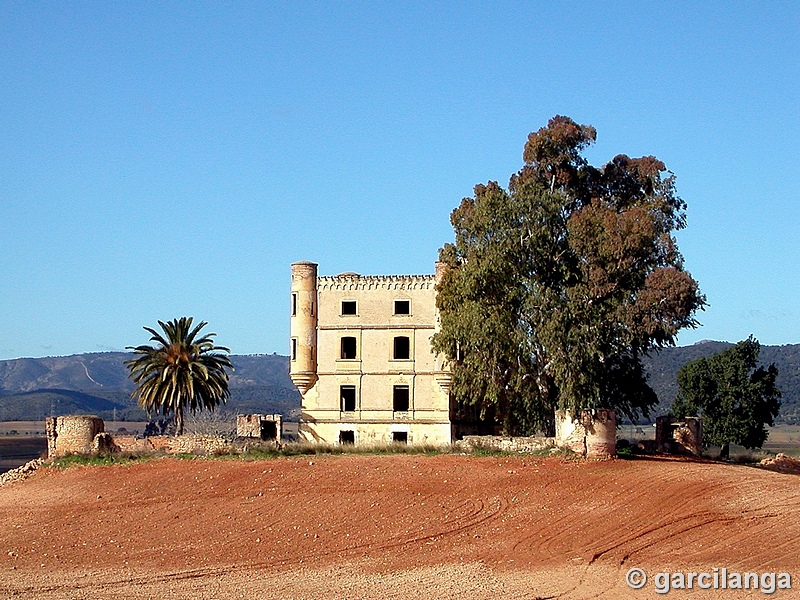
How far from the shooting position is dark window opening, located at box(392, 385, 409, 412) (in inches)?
2205

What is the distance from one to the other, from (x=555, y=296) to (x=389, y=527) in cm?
1567

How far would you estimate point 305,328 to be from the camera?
5628 centimetres

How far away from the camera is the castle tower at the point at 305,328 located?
56.2 metres

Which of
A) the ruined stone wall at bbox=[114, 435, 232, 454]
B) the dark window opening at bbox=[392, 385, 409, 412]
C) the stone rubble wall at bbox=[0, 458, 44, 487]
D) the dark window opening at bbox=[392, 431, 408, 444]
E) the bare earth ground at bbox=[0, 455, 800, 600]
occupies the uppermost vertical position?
the dark window opening at bbox=[392, 385, 409, 412]

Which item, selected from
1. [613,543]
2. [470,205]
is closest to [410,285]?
[470,205]

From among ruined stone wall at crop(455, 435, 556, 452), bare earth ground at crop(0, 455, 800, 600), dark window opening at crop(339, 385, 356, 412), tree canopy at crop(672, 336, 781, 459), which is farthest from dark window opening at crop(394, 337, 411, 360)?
tree canopy at crop(672, 336, 781, 459)

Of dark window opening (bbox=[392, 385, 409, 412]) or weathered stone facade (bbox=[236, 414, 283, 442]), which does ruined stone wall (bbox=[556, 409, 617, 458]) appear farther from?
weathered stone facade (bbox=[236, 414, 283, 442])

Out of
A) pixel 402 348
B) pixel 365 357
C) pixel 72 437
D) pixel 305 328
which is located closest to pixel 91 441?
pixel 72 437

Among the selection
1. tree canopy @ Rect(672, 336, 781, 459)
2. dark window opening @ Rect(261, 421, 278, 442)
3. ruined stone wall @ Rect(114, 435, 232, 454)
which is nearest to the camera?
ruined stone wall @ Rect(114, 435, 232, 454)

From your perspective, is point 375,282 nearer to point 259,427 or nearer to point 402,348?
point 402,348

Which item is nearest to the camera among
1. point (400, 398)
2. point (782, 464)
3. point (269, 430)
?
point (782, 464)

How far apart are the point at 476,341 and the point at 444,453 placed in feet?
16.4

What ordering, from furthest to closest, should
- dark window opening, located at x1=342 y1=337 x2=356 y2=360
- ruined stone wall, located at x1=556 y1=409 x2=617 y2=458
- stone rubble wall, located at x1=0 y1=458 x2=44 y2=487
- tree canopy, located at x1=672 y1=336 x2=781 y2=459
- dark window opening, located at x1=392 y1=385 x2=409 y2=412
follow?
tree canopy, located at x1=672 y1=336 x2=781 y2=459, dark window opening, located at x1=342 y1=337 x2=356 y2=360, dark window opening, located at x1=392 y1=385 x2=409 y2=412, stone rubble wall, located at x1=0 y1=458 x2=44 y2=487, ruined stone wall, located at x1=556 y1=409 x2=617 y2=458

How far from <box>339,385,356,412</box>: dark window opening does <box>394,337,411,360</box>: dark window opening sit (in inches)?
104
